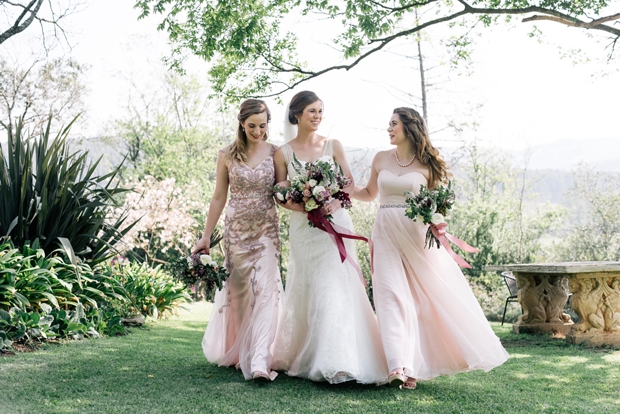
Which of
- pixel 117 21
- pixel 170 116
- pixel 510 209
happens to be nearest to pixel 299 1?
pixel 510 209

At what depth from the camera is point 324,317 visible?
4461 millimetres

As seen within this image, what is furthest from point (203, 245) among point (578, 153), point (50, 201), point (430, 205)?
point (578, 153)

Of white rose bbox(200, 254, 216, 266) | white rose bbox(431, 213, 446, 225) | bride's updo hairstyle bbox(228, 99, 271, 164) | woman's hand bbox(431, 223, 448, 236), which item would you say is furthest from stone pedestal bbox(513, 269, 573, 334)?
white rose bbox(200, 254, 216, 266)

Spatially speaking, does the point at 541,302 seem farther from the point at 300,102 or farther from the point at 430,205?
the point at 300,102

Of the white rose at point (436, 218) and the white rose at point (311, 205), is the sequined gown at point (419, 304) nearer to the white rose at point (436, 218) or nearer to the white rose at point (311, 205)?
the white rose at point (436, 218)

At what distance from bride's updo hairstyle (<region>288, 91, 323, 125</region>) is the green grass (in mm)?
2118

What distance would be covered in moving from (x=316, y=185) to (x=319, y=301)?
89 cm

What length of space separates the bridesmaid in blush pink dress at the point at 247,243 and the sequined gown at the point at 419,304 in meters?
0.87

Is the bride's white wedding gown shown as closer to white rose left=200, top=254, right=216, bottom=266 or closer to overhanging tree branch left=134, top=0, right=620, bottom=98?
white rose left=200, top=254, right=216, bottom=266

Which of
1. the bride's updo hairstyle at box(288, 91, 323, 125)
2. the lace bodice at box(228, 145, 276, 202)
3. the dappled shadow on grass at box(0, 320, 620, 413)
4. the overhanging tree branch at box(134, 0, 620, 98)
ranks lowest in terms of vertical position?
the dappled shadow on grass at box(0, 320, 620, 413)

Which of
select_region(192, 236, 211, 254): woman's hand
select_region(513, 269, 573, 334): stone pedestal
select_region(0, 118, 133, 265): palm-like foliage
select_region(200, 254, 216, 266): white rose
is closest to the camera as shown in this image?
select_region(200, 254, 216, 266): white rose

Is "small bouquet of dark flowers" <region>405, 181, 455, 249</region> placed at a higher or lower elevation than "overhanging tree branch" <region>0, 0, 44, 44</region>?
lower

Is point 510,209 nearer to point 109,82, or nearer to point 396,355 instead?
point 396,355

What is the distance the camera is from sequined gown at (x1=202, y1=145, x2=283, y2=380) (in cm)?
487
